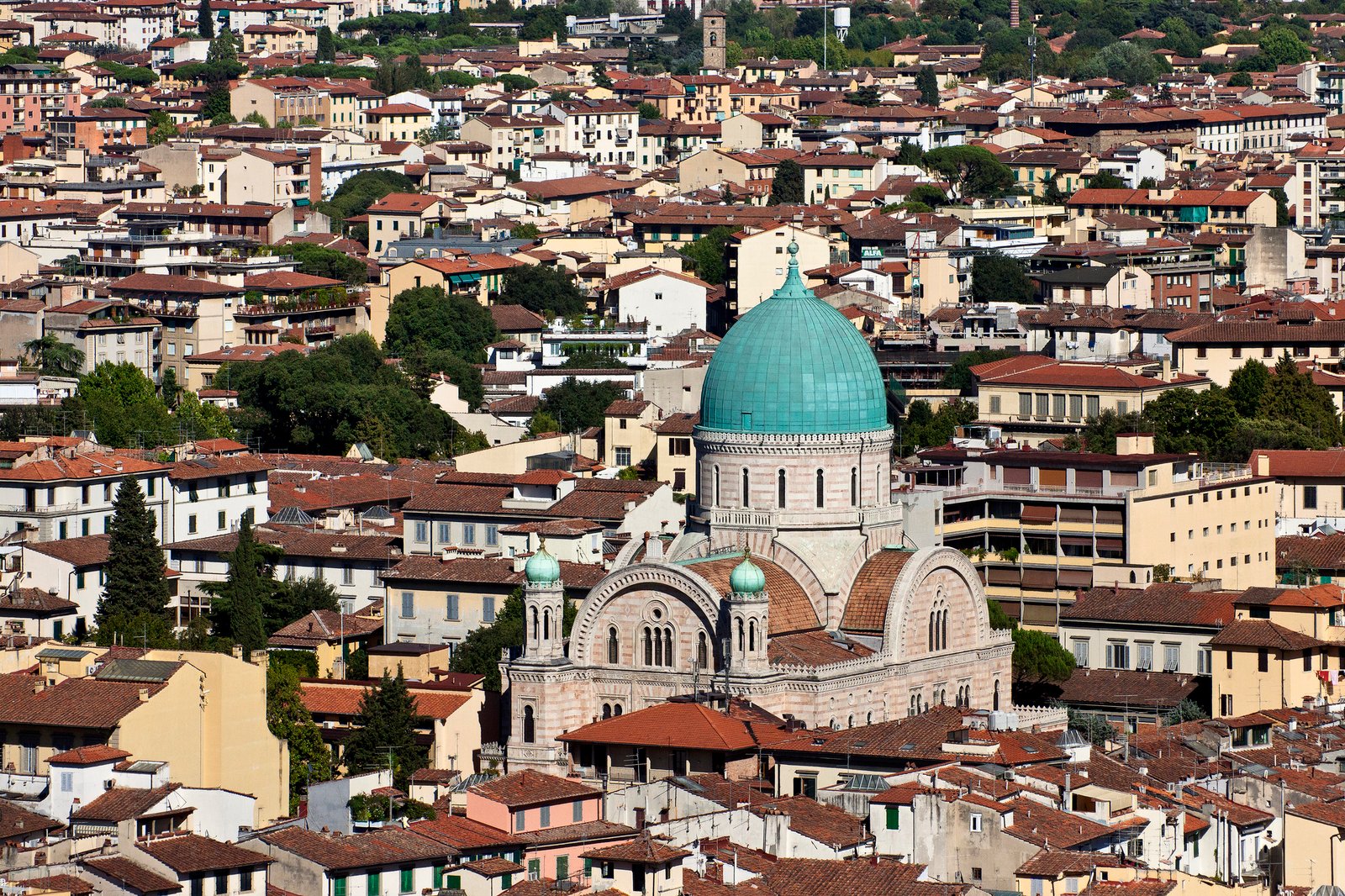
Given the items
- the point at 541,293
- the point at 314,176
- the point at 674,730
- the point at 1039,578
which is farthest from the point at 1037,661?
the point at 314,176

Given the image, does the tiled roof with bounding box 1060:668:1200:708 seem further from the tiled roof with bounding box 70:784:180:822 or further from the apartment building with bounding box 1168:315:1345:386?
the apartment building with bounding box 1168:315:1345:386

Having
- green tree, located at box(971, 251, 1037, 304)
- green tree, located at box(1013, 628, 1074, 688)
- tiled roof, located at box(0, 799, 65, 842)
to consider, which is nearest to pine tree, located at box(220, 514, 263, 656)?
green tree, located at box(1013, 628, 1074, 688)

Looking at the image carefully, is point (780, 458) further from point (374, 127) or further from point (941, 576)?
point (374, 127)

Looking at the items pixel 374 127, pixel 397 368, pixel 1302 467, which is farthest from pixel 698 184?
pixel 1302 467

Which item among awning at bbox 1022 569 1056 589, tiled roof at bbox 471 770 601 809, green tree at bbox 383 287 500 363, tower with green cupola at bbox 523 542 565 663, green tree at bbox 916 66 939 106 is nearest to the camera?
tiled roof at bbox 471 770 601 809

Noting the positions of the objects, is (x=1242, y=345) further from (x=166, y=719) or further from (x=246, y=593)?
(x=166, y=719)
